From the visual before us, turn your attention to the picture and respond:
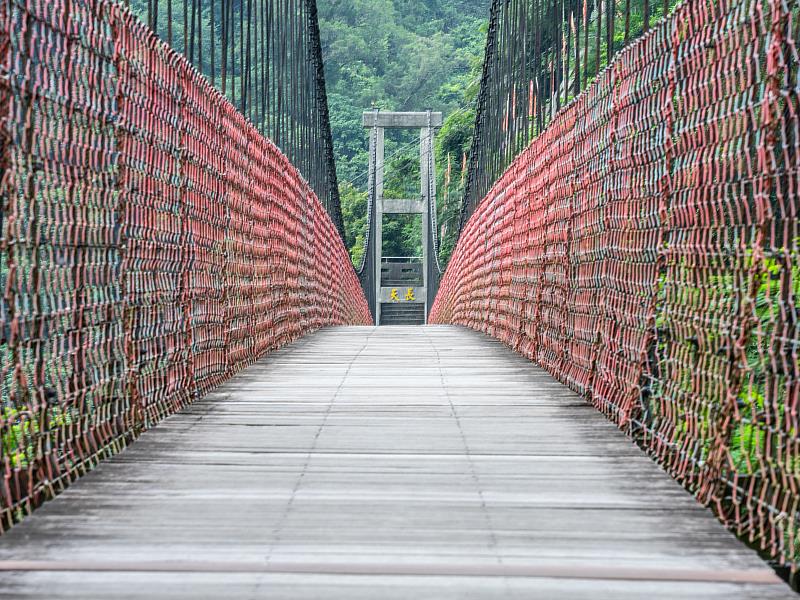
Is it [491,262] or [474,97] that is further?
[474,97]

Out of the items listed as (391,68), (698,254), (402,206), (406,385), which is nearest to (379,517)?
(698,254)

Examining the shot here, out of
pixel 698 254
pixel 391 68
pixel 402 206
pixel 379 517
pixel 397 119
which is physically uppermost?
→ pixel 391 68

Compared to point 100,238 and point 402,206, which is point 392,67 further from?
point 100,238

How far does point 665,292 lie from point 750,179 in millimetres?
637

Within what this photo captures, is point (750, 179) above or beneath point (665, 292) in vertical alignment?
above

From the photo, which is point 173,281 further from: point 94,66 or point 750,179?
point 750,179

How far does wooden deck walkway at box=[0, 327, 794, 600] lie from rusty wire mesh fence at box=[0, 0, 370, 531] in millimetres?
122

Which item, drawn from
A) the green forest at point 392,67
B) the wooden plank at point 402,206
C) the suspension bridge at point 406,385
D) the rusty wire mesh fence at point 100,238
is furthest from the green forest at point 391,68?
the suspension bridge at point 406,385

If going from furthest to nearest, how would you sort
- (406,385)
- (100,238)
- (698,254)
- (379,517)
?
(406,385), (100,238), (698,254), (379,517)

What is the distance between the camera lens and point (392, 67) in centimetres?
3997

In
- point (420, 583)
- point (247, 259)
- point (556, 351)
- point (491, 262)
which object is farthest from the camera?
point (491, 262)

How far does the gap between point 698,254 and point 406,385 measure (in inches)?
76.6

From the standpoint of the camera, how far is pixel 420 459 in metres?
2.54

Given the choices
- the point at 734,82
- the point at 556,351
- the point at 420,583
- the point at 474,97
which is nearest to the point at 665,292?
the point at 734,82
